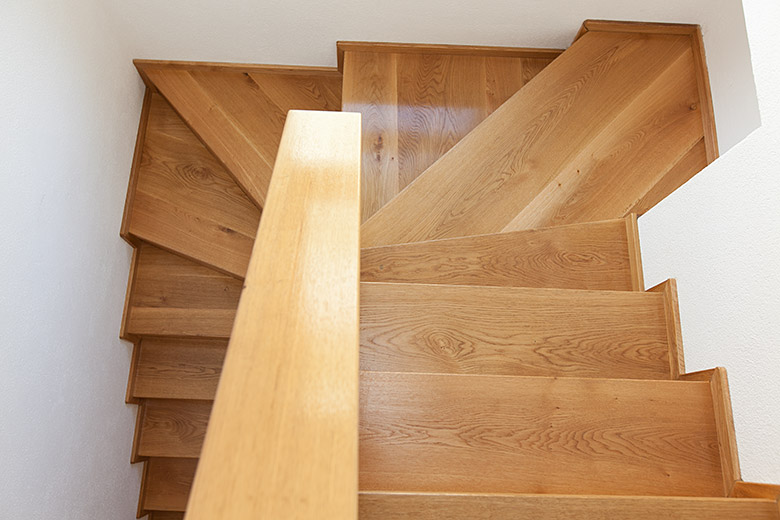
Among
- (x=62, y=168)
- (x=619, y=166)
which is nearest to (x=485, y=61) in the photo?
(x=619, y=166)

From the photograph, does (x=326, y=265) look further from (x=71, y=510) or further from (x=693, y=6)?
(x=693, y=6)

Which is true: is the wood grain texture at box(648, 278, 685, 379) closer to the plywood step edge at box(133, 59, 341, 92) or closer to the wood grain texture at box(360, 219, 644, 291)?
the wood grain texture at box(360, 219, 644, 291)

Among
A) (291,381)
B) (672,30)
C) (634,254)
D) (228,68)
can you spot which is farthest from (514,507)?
(228,68)

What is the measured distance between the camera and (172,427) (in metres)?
2.90

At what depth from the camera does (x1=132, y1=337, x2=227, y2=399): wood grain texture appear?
2.86 metres

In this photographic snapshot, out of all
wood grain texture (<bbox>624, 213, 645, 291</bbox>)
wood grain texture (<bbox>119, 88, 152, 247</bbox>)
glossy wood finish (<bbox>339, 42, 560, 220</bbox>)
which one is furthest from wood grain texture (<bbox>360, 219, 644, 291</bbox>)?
wood grain texture (<bbox>119, 88, 152, 247</bbox>)

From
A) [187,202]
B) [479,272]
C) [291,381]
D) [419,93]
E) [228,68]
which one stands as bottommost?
[291,381]

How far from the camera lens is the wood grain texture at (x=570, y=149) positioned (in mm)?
2486

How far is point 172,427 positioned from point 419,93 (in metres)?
1.92

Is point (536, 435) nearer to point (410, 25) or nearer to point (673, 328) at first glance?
point (673, 328)

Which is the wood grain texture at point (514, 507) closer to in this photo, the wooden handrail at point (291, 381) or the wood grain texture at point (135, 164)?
the wooden handrail at point (291, 381)

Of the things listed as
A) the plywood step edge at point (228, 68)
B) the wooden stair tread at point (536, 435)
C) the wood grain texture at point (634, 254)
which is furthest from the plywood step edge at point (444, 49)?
the wooden stair tread at point (536, 435)

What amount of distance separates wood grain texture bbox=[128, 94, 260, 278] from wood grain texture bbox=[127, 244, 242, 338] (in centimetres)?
15

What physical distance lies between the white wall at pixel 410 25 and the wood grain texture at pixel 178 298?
0.98 meters
